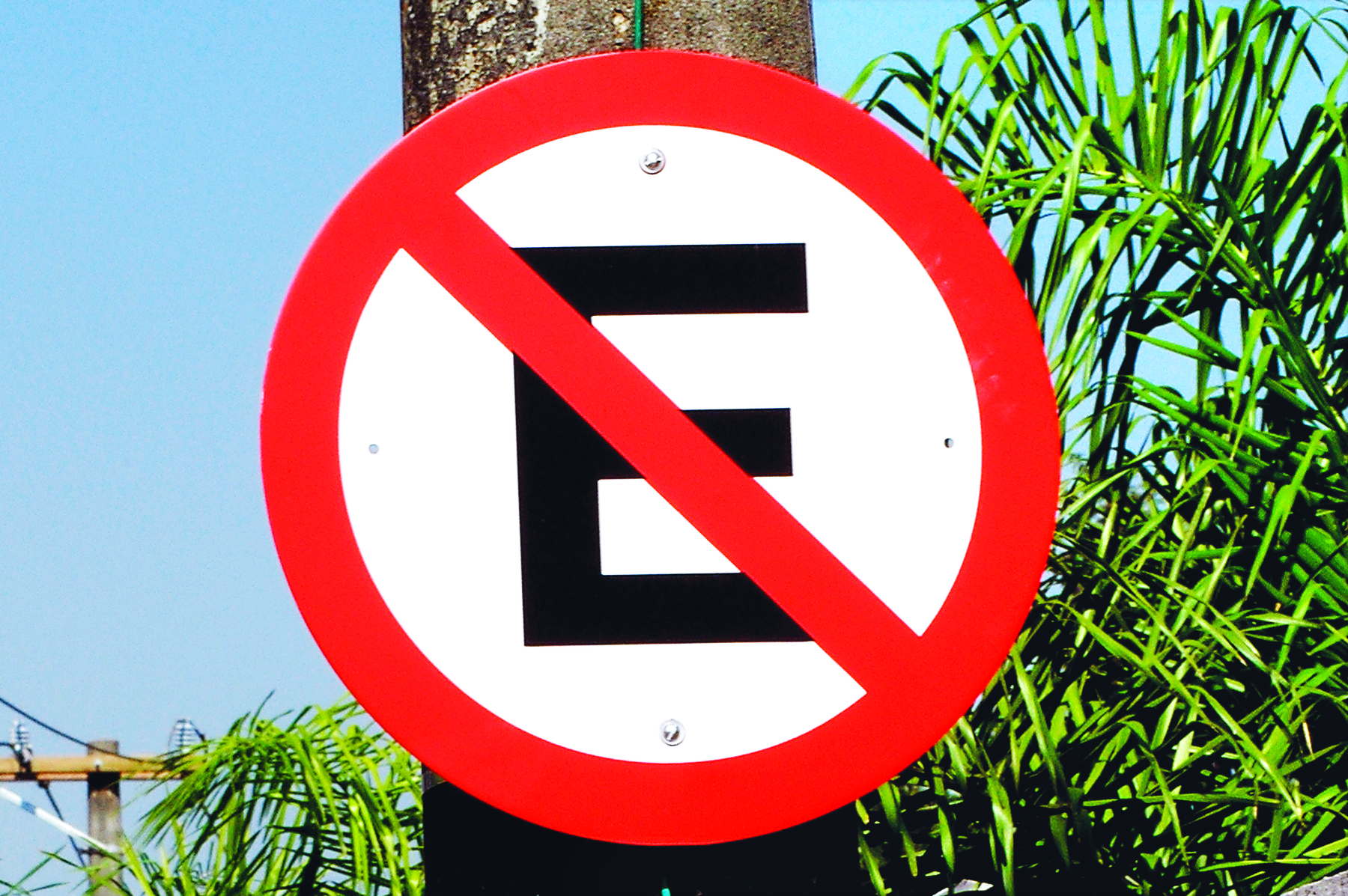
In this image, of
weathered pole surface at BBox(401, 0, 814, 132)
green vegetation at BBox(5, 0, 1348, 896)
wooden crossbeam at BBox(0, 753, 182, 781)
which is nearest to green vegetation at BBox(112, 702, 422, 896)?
green vegetation at BBox(5, 0, 1348, 896)

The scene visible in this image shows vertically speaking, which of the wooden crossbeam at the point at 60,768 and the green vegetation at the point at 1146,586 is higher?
the wooden crossbeam at the point at 60,768

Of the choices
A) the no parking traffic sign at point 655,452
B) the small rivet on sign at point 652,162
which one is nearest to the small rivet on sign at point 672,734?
the no parking traffic sign at point 655,452

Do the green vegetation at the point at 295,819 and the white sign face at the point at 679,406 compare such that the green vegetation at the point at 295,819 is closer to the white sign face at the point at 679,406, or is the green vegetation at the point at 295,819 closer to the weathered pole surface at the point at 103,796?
the white sign face at the point at 679,406

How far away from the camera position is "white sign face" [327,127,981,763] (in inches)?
36.5

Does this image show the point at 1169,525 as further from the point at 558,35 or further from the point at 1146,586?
the point at 558,35

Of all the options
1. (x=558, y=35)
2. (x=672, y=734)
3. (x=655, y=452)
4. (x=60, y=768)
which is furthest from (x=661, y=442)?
(x=60, y=768)

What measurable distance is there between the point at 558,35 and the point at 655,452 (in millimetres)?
308

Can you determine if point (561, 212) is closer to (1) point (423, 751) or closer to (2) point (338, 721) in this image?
(1) point (423, 751)

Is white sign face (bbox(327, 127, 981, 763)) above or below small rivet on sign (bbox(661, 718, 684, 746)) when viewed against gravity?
above

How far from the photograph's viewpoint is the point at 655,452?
95 centimetres

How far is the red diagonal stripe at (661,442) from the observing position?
941 mm

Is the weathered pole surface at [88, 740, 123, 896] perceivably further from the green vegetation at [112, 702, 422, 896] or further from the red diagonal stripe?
the red diagonal stripe

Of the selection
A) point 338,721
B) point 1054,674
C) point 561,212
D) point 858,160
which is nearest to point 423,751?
point 561,212

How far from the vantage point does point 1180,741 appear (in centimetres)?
179
